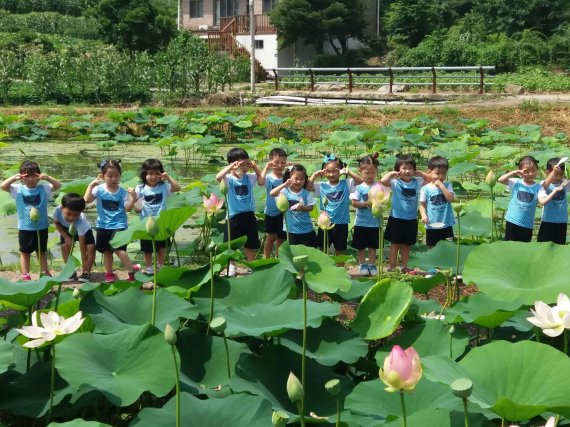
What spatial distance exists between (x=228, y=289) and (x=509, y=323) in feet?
3.73

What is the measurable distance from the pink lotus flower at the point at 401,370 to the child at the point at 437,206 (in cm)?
366

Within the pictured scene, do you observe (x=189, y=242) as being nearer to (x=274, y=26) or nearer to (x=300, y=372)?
(x=300, y=372)

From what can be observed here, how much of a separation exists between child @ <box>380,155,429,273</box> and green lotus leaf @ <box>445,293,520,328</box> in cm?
238

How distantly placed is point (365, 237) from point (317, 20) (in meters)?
22.6

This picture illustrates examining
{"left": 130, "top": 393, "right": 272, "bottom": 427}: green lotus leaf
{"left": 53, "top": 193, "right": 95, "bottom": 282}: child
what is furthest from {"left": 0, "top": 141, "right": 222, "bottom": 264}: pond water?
{"left": 130, "top": 393, "right": 272, "bottom": 427}: green lotus leaf

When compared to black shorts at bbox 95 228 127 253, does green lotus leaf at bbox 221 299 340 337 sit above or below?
above

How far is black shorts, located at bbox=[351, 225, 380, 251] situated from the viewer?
5.55 m

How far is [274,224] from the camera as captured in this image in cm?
572

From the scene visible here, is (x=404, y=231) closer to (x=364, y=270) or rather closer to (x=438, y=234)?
(x=438, y=234)

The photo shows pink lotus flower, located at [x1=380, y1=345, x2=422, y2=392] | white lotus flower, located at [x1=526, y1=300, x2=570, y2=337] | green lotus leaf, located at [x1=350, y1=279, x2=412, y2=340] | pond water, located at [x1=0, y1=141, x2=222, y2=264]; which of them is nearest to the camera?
pink lotus flower, located at [x1=380, y1=345, x2=422, y2=392]

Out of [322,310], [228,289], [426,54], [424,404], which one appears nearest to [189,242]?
[228,289]

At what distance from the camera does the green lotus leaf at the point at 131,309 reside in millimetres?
2975

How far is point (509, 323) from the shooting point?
3.20 metres

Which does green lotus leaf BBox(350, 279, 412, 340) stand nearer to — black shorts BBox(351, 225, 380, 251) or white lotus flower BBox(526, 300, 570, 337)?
white lotus flower BBox(526, 300, 570, 337)
